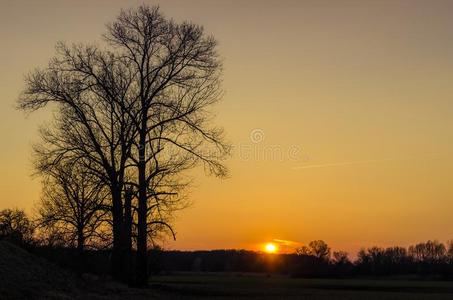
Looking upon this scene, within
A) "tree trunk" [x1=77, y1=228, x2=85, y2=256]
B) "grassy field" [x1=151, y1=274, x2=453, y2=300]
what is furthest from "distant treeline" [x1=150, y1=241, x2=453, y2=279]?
"tree trunk" [x1=77, y1=228, x2=85, y2=256]

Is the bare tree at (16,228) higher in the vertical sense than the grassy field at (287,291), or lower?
higher

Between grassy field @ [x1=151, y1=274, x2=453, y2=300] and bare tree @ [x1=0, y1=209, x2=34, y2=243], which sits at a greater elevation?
bare tree @ [x1=0, y1=209, x2=34, y2=243]

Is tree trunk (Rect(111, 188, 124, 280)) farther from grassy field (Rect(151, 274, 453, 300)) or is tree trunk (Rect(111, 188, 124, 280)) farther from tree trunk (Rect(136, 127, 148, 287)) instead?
grassy field (Rect(151, 274, 453, 300))

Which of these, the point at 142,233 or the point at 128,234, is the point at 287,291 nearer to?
the point at 142,233

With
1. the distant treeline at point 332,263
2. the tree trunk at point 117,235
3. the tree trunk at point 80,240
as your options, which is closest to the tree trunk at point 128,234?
the tree trunk at point 117,235

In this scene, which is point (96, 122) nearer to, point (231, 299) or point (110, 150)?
point (110, 150)

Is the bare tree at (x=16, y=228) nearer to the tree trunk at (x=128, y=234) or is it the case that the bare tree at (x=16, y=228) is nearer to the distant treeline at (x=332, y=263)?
the tree trunk at (x=128, y=234)

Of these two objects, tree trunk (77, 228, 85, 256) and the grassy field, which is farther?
the grassy field

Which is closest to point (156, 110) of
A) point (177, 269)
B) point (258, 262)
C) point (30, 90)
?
point (30, 90)

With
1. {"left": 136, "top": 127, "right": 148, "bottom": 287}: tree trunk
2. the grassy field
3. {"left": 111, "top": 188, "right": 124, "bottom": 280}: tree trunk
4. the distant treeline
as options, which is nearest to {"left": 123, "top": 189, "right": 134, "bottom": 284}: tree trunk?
{"left": 111, "top": 188, "right": 124, "bottom": 280}: tree trunk

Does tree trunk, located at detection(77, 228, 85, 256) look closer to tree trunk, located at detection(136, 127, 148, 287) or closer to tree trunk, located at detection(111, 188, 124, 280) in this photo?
tree trunk, located at detection(111, 188, 124, 280)

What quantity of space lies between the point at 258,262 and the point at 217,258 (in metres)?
11.4

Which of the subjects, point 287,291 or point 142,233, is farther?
point 287,291

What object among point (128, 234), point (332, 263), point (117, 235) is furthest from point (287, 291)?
point (332, 263)
